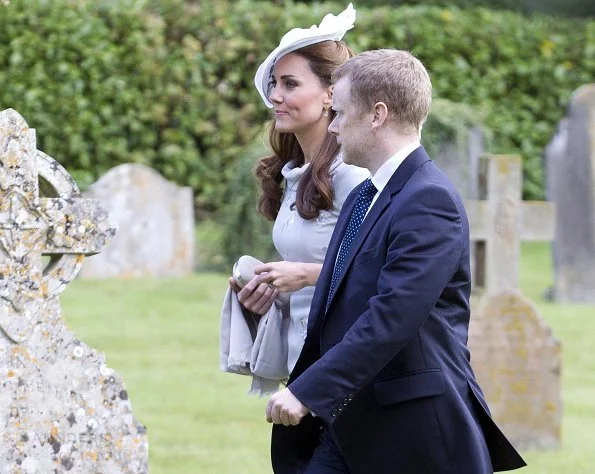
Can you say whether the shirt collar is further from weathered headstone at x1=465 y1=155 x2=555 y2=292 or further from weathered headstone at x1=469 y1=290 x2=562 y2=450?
weathered headstone at x1=465 y1=155 x2=555 y2=292

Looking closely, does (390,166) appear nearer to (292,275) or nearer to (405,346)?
(405,346)

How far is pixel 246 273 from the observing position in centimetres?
434

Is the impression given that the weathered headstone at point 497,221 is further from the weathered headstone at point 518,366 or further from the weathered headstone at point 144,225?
the weathered headstone at point 144,225

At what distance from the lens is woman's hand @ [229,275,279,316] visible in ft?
14.1

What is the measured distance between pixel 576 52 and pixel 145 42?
561 cm

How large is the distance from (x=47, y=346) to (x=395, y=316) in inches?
47.9

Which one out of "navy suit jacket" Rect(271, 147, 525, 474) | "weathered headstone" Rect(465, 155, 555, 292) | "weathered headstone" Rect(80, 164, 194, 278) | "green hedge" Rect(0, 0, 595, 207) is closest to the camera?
"navy suit jacket" Rect(271, 147, 525, 474)

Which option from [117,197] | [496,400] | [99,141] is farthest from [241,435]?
[99,141]

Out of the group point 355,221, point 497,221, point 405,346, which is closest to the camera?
point 405,346

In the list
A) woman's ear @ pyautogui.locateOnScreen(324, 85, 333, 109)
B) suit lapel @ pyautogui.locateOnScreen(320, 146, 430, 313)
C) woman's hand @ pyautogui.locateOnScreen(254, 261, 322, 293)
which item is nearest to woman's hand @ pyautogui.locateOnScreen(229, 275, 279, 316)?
woman's hand @ pyautogui.locateOnScreen(254, 261, 322, 293)

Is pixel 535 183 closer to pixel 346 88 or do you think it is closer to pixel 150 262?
pixel 150 262

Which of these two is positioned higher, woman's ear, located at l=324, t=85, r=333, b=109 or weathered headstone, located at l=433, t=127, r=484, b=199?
woman's ear, located at l=324, t=85, r=333, b=109

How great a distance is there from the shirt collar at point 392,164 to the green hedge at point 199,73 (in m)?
10.7

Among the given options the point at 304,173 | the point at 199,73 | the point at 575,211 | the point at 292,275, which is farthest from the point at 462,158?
the point at 292,275
